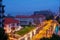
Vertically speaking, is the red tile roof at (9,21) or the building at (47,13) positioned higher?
the building at (47,13)

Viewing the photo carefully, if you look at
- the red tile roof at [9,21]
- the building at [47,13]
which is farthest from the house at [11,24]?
the building at [47,13]

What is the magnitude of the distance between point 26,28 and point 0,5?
1.95 feet

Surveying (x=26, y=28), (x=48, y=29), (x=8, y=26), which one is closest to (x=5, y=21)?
(x=8, y=26)

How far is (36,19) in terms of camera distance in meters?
4.56

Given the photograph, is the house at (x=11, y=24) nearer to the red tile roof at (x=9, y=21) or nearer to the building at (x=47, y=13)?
the red tile roof at (x=9, y=21)

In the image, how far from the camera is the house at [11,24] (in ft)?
14.3

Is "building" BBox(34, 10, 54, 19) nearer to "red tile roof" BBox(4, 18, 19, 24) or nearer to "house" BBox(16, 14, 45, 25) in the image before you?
"house" BBox(16, 14, 45, 25)

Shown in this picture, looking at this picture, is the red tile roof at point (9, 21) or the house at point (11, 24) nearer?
the house at point (11, 24)

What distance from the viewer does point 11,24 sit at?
15.1 feet

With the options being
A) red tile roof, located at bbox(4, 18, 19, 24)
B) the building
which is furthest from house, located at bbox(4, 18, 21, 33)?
the building

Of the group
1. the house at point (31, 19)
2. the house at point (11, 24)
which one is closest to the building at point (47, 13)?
the house at point (31, 19)

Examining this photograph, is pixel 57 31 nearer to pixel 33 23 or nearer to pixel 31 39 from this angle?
pixel 31 39

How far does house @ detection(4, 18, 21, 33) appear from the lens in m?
4.35

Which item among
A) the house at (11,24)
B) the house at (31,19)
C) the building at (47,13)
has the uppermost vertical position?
the building at (47,13)
